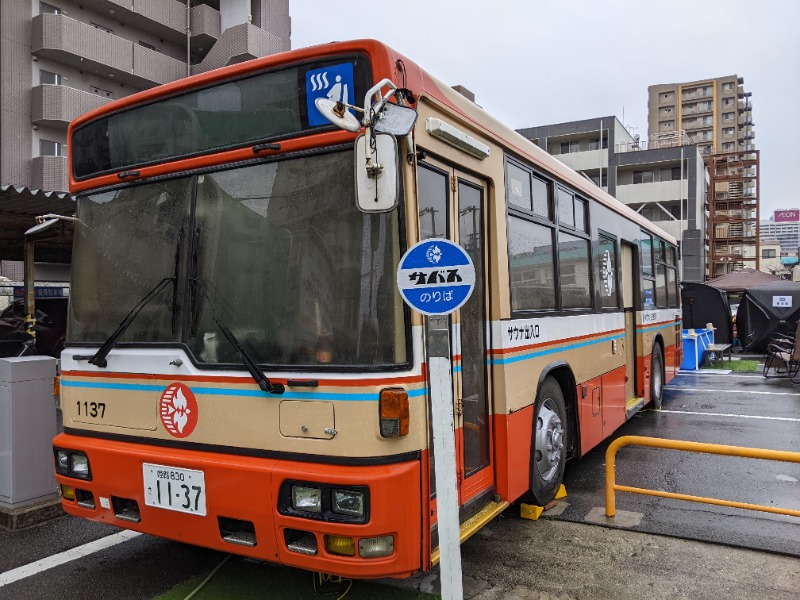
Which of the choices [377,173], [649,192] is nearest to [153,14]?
[377,173]

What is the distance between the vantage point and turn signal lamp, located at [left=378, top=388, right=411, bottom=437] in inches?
121

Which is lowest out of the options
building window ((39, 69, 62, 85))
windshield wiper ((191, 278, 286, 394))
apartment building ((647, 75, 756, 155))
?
windshield wiper ((191, 278, 286, 394))

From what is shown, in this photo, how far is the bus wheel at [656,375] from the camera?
31.5 feet

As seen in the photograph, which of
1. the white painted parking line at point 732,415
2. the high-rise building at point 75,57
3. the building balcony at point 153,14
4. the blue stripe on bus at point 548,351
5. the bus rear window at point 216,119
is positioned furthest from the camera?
the building balcony at point 153,14

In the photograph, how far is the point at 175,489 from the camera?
11.3 feet

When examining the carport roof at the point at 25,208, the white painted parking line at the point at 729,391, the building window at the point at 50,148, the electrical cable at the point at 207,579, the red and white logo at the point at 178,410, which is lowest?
the white painted parking line at the point at 729,391

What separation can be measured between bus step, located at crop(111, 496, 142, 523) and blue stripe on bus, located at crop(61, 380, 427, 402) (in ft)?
2.15

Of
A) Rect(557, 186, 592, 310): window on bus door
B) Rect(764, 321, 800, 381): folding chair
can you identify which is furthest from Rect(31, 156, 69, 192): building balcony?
Rect(764, 321, 800, 381): folding chair

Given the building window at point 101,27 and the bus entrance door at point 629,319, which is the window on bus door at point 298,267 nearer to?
the bus entrance door at point 629,319

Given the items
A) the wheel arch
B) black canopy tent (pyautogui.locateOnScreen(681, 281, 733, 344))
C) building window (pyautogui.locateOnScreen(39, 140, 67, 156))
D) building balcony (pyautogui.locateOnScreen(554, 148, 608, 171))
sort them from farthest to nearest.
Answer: building balcony (pyautogui.locateOnScreen(554, 148, 608, 171))
building window (pyautogui.locateOnScreen(39, 140, 67, 156))
black canopy tent (pyautogui.locateOnScreen(681, 281, 733, 344))
the wheel arch

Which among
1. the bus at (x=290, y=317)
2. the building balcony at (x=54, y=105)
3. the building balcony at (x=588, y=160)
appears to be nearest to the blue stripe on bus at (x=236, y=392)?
the bus at (x=290, y=317)

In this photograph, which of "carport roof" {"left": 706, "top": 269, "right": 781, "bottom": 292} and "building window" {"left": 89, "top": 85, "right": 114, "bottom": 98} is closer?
"carport roof" {"left": 706, "top": 269, "right": 781, "bottom": 292}

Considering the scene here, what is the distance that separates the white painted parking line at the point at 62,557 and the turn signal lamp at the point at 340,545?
2188 mm

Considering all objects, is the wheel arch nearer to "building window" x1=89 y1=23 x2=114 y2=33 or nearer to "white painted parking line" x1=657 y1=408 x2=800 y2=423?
"white painted parking line" x1=657 y1=408 x2=800 y2=423
